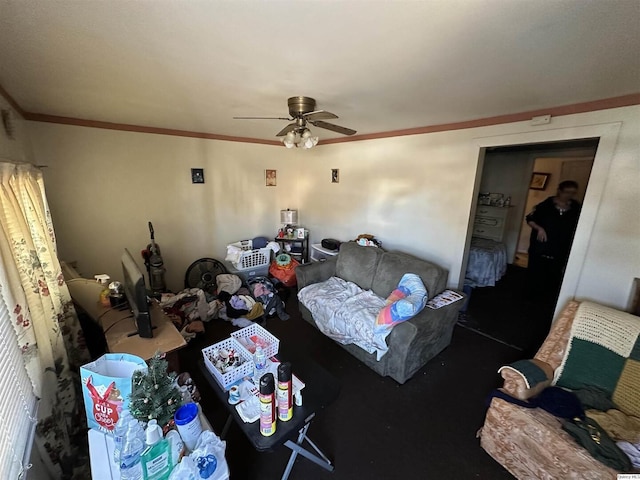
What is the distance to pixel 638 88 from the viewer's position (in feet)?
5.35

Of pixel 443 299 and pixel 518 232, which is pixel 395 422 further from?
pixel 518 232

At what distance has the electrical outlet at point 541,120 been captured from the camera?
2104 millimetres

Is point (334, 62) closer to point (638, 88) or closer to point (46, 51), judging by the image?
point (46, 51)

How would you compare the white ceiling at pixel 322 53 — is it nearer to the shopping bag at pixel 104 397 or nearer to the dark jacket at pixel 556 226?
the shopping bag at pixel 104 397

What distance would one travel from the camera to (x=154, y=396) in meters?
0.96

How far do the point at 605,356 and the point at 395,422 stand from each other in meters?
1.35

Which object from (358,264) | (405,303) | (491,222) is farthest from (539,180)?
(405,303)

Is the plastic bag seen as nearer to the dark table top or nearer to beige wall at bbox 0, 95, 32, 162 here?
the dark table top

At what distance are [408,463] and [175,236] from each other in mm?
3438

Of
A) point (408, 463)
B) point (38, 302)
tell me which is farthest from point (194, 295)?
point (408, 463)

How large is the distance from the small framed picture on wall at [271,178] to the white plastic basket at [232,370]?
117 inches

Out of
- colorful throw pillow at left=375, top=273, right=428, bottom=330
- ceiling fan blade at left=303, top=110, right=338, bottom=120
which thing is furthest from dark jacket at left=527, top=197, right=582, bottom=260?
ceiling fan blade at left=303, top=110, right=338, bottom=120

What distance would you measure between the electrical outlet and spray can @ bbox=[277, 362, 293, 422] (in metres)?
2.72

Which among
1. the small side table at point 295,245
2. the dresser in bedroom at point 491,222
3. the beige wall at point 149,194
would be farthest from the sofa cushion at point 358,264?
the dresser in bedroom at point 491,222
